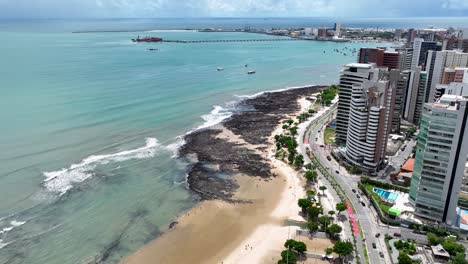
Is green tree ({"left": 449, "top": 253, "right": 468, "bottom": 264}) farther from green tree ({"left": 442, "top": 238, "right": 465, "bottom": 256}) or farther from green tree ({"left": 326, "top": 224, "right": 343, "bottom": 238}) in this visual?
green tree ({"left": 326, "top": 224, "right": 343, "bottom": 238})

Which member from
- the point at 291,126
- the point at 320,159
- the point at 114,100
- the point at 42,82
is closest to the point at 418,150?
the point at 320,159

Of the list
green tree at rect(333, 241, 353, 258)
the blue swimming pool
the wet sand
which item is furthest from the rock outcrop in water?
green tree at rect(333, 241, 353, 258)

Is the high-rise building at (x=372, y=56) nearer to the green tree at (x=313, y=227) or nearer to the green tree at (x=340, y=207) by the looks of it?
the green tree at (x=340, y=207)

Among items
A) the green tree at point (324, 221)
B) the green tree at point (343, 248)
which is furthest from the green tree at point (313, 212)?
the green tree at point (343, 248)

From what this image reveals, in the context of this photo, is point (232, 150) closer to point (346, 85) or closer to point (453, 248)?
point (346, 85)

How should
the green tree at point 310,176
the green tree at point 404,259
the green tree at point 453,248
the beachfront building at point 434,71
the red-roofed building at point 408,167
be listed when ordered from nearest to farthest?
the green tree at point 404,259 → the green tree at point 453,248 → the green tree at point 310,176 → the red-roofed building at point 408,167 → the beachfront building at point 434,71

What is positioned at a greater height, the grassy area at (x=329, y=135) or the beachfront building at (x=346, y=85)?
the beachfront building at (x=346, y=85)
